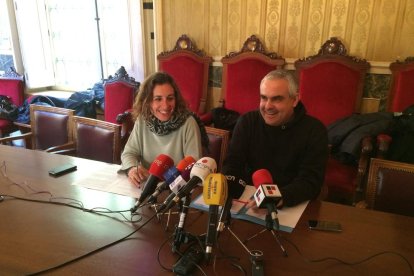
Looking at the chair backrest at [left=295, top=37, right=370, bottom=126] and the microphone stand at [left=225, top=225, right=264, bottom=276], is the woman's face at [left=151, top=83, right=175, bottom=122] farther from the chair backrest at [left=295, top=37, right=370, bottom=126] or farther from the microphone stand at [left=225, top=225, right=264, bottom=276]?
the chair backrest at [left=295, top=37, right=370, bottom=126]

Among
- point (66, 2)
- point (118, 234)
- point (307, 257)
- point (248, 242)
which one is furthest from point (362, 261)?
point (66, 2)

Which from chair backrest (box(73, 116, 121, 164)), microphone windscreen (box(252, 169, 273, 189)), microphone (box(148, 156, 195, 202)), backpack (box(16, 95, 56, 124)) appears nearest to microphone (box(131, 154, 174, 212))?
microphone (box(148, 156, 195, 202))

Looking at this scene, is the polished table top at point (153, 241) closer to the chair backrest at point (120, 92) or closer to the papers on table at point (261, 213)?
the papers on table at point (261, 213)

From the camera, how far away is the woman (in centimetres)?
179

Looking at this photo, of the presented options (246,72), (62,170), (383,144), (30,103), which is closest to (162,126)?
(62,170)

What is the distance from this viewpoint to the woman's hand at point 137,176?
1.51 metres

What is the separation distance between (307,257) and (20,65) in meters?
4.59

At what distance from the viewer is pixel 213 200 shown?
Answer: 910mm

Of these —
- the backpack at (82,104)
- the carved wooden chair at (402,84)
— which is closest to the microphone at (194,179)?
the carved wooden chair at (402,84)

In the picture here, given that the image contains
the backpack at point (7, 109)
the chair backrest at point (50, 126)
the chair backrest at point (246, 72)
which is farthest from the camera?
the backpack at point (7, 109)

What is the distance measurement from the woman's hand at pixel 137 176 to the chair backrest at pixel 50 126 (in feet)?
3.29

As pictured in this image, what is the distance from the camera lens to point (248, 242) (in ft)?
3.60

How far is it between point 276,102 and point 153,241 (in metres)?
0.86

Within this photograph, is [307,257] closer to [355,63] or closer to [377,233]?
[377,233]
